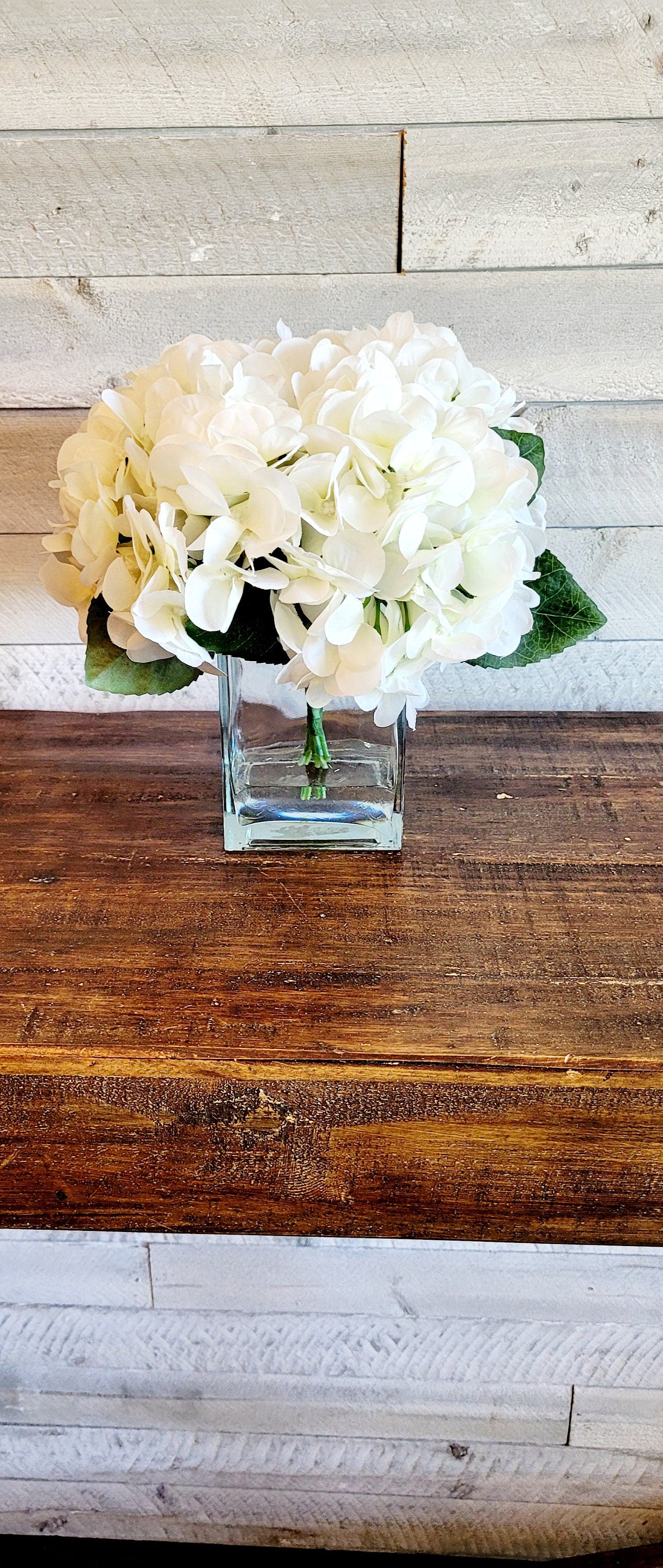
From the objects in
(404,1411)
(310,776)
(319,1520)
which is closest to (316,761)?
(310,776)

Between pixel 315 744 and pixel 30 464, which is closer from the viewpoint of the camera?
pixel 315 744

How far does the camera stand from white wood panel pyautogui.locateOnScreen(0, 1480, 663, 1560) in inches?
44.3

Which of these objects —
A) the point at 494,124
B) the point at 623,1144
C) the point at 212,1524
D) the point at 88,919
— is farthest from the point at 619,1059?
the point at 212,1524

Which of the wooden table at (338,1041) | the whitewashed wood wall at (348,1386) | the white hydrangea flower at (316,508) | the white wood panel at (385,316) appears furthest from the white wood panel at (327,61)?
the whitewashed wood wall at (348,1386)

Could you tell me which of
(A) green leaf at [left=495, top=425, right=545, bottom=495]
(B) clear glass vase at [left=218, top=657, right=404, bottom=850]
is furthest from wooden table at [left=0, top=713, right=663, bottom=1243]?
(A) green leaf at [left=495, top=425, right=545, bottom=495]

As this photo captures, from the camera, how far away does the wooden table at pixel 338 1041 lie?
22.6 inches

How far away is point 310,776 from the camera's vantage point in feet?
2.49

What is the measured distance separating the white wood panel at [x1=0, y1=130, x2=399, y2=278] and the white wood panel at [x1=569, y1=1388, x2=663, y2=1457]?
1.01m

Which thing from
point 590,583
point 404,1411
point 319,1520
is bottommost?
point 319,1520

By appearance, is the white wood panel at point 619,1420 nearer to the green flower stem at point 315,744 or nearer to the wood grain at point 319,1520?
the wood grain at point 319,1520

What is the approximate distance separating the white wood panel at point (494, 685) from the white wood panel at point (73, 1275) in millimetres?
510

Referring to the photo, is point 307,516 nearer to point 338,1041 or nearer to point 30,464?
point 338,1041

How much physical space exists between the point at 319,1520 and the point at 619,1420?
0.31 meters

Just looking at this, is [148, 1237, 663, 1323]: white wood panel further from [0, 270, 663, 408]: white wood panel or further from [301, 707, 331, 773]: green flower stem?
[0, 270, 663, 408]: white wood panel
